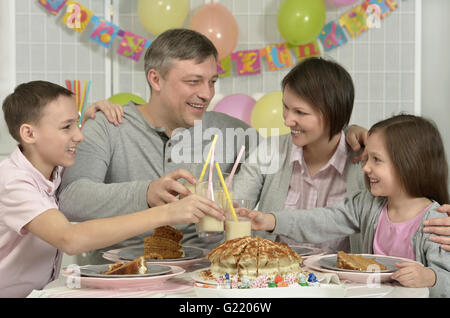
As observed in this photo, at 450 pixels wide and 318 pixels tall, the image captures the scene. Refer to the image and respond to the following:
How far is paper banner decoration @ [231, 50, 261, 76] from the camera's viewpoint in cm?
429

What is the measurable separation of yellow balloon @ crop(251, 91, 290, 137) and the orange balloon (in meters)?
0.49

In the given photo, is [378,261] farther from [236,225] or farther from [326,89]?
[326,89]

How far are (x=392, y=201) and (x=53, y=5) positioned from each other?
134 inches

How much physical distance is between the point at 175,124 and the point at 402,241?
1015 mm

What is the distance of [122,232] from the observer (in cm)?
143

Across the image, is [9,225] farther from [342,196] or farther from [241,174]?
[342,196]

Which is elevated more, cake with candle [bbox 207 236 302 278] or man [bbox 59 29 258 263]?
man [bbox 59 29 258 263]

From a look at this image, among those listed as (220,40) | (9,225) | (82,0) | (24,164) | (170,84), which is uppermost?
(82,0)

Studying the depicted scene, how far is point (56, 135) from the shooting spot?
1688 mm

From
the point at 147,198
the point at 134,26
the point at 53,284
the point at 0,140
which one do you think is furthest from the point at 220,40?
the point at 53,284

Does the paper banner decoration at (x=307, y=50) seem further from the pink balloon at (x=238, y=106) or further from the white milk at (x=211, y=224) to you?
the white milk at (x=211, y=224)

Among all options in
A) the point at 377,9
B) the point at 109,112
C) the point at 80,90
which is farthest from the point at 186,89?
the point at 377,9

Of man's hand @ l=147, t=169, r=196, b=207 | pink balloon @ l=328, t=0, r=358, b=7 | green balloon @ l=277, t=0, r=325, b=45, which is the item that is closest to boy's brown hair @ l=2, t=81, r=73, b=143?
man's hand @ l=147, t=169, r=196, b=207

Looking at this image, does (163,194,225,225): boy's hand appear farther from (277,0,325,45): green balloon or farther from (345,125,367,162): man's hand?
(277,0,325,45): green balloon
